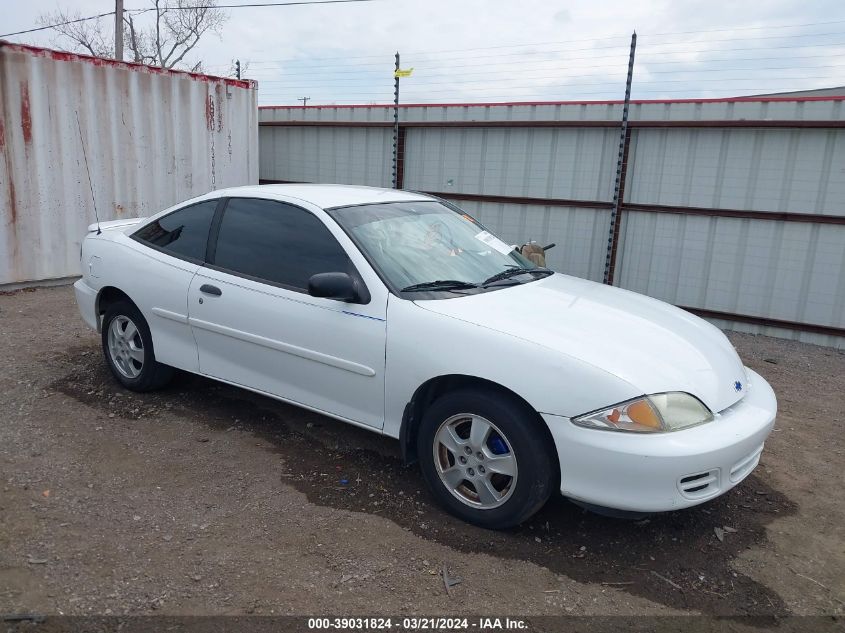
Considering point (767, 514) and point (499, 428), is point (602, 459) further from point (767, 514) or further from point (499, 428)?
point (767, 514)

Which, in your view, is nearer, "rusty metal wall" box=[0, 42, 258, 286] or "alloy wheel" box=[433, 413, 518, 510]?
"alloy wheel" box=[433, 413, 518, 510]

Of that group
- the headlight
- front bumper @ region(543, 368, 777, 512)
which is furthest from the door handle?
the headlight

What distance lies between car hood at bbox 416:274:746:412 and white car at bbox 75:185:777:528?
0.01 meters

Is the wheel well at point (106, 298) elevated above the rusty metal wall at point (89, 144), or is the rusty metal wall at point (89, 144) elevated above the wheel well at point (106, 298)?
the rusty metal wall at point (89, 144)

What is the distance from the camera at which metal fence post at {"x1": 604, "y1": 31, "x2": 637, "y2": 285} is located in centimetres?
784

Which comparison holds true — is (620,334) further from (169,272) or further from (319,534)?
(169,272)

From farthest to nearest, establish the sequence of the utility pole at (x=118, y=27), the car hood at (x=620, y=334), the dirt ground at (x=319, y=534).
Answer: the utility pole at (x=118, y=27)
the car hood at (x=620, y=334)
the dirt ground at (x=319, y=534)

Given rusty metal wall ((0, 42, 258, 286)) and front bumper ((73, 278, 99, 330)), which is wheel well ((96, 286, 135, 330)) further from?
rusty metal wall ((0, 42, 258, 286))

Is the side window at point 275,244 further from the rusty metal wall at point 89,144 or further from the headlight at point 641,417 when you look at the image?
the rusty metal wall at point 89,144

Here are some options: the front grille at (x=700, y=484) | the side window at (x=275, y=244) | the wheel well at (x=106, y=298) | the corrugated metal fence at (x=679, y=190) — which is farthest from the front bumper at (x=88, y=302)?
the corrugated metal fence at (x=679, y=190)

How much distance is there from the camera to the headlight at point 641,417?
291 centimetres

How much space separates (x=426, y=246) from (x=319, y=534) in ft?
5.64

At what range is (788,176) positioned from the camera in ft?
24.4

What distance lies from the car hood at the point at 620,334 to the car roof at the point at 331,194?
1.04 m
